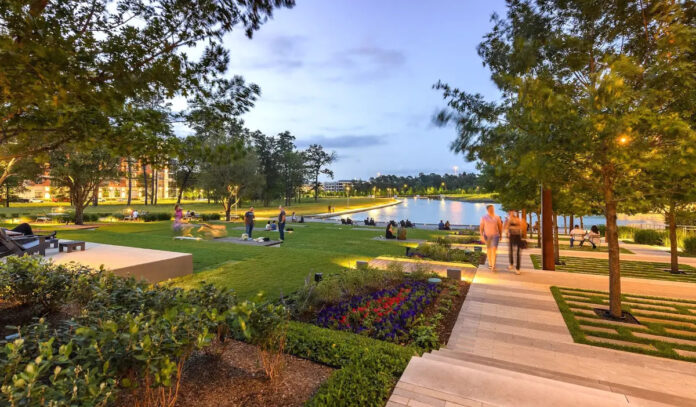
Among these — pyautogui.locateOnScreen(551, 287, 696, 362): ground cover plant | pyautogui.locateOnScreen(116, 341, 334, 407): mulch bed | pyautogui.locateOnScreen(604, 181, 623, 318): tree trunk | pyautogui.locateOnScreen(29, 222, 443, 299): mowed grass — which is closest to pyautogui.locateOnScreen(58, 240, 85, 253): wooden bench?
pyautogui.locateOnScreen(29, 222, 443, 299): mowed grass

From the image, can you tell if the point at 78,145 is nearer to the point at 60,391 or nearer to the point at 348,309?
the point at 60,391

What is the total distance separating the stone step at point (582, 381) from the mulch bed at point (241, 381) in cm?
155

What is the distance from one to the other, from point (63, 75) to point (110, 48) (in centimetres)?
63

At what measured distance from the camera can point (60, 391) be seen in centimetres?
179

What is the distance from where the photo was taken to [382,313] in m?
5.52

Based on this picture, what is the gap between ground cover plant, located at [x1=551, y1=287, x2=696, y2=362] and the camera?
4578 mm

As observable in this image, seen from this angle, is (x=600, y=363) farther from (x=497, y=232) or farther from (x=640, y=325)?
(x=497, y=232)

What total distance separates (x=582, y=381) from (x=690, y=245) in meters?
18.9

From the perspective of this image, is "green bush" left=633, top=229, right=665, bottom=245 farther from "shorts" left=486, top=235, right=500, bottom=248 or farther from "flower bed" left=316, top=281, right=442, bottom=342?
"flower bed" left=316, top=281, right=442, bottom=342

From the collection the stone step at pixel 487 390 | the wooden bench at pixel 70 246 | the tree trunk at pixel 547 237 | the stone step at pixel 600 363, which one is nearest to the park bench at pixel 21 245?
the wooden bench at pixel 70 246

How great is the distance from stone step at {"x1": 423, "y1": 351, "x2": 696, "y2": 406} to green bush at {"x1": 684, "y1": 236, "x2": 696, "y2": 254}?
18.0 metres

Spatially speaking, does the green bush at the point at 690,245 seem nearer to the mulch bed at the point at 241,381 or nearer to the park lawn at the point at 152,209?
the mulch bed at the point at 241,381

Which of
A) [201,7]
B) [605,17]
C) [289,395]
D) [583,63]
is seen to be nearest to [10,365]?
[289,395]

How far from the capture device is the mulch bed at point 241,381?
2734 millimetres
